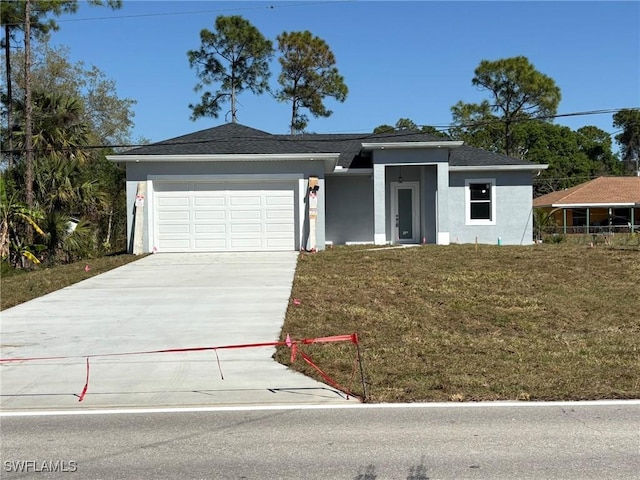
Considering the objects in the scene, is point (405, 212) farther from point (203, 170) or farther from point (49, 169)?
point (49, 169)

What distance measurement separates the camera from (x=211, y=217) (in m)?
20.4

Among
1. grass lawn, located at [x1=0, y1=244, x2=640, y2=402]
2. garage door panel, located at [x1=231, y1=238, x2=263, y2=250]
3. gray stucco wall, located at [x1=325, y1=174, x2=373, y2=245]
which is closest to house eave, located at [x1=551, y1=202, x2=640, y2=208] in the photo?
gray stucco wall, located at [x1=325, y1=174, x2=373, y2=245]

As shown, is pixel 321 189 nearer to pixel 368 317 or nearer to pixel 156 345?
pixel 368 317

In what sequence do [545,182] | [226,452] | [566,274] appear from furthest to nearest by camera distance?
1. [545,182]
2. [566,274]
3. [226,452]

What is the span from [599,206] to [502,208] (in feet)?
68.0

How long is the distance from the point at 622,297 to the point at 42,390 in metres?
10.6

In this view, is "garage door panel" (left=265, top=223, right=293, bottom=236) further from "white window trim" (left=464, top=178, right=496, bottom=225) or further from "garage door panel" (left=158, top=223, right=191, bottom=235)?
"white window trim" (left=464, top=178, right=496, bottom=225)

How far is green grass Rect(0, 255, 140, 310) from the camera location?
44.8ft

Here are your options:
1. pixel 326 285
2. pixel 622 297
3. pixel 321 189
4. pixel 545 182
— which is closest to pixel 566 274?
pixel 622 297

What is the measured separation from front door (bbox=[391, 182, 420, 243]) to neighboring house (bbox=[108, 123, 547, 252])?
0.04 m

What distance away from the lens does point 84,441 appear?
18.7 feet

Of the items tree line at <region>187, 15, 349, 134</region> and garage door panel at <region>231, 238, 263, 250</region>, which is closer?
garage door panel at <region>231, 238, 263, 250</region>

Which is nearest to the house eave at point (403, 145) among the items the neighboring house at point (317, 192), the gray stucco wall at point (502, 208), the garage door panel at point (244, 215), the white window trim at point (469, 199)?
the neighboring house at point (317, 192)

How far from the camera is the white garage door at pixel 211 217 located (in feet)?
66.7
